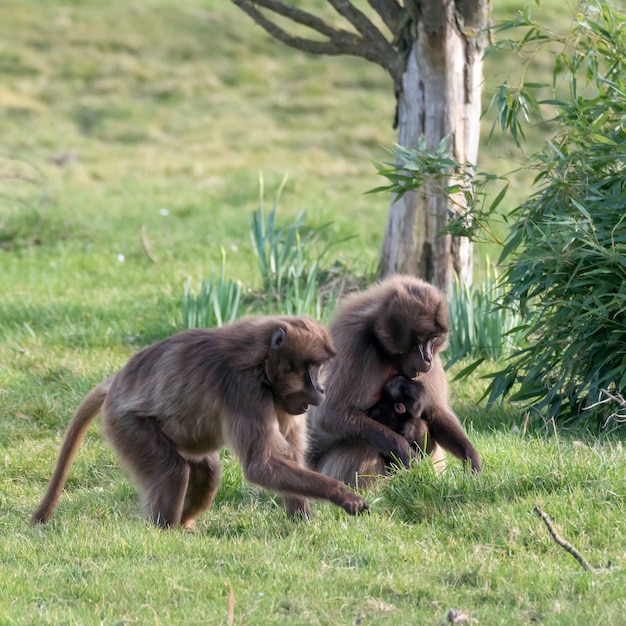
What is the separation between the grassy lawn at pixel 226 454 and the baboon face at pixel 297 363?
0.57 meters

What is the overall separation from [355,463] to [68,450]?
4.56ft

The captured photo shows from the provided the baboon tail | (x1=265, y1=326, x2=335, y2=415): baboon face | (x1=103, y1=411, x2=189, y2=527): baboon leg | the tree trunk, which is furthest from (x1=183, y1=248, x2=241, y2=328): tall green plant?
(x1=265, y1=326, x2=335, y2=415): baboon face

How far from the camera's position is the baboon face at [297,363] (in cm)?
459

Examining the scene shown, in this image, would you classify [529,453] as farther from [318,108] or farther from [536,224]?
[318,108]

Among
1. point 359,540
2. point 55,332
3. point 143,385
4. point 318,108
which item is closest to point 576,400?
point 359,540

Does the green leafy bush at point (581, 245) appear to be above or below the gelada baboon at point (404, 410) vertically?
above

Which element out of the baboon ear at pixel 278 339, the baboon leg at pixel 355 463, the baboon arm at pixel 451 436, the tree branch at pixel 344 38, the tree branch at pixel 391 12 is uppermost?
the tree branch at pixel 391 12

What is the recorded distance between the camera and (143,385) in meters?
4.86

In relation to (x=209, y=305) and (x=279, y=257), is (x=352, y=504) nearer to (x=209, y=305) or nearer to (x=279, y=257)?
(x=209, y=305)

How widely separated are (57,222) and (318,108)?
8007 millimetres

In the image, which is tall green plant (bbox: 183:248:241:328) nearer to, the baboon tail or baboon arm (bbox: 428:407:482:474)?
the baboon tail

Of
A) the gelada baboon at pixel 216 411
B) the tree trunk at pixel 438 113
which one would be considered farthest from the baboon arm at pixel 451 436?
the tree trunk at pixel 438 113

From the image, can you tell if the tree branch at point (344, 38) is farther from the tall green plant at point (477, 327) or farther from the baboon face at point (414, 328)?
the baboon face at point (414, 328)

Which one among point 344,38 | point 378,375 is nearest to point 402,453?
point 378,375
